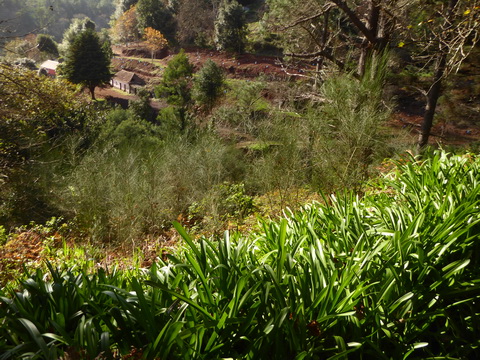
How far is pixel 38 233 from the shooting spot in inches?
208

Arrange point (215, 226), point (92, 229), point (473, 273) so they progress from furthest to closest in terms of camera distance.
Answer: point (92, 229)
point (215, 226)
point (473, 273)

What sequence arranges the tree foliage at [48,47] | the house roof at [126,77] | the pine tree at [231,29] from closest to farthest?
1. the pine tree at [231,29]
2. the house roof at [126,77]
3. the tree foliage at [48,47]

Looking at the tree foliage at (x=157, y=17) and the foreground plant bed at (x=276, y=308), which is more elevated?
the tree foliage at (x=157, y=17)

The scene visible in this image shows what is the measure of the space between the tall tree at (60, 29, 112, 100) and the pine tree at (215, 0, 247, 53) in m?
10.6

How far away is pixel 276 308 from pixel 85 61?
87.7ft

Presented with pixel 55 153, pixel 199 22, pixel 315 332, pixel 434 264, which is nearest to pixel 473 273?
pixel 434 264

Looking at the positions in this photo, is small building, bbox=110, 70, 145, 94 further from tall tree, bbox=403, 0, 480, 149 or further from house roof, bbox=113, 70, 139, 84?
tall tree, bbox=403, 0, 480, 149

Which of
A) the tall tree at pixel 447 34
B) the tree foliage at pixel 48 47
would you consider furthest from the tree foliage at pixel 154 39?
the tall tree at pixel 447 34

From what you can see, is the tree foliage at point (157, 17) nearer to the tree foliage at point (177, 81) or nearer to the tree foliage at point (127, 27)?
the tree foliage at point (127, 27)

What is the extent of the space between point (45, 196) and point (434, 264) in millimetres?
7118

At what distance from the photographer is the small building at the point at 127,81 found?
102 feet

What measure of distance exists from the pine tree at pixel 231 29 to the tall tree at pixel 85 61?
1056cm

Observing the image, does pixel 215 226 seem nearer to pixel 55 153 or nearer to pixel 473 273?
pixel 473 273

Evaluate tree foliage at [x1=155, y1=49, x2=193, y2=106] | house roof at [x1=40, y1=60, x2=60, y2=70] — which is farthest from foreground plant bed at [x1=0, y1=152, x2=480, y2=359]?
house roof at [x1=40, y1=60, x2=60, y2=70]
